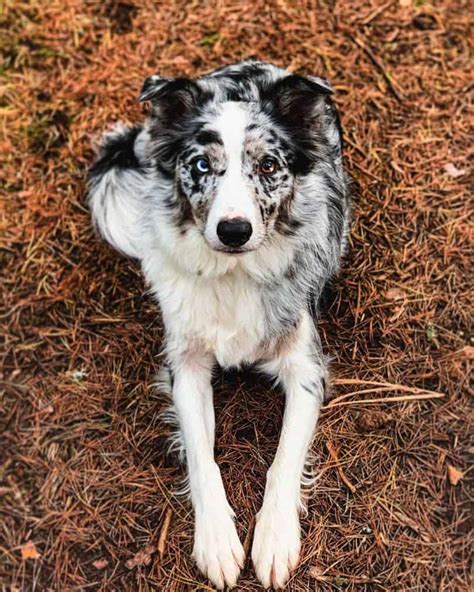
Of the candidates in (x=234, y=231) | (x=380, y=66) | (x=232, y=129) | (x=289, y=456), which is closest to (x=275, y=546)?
(x=289, y=456)

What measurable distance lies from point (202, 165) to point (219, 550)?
194cm

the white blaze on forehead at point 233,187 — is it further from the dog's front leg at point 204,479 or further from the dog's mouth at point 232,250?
the dog's front leg at point 204,479

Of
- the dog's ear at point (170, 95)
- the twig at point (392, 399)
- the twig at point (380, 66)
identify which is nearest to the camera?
the dog's ear at point (170, 95)

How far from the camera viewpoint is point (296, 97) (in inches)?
138

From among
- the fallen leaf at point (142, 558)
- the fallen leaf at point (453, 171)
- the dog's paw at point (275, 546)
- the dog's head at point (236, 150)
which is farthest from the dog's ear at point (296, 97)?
the fallen leaf at point (142, 558)

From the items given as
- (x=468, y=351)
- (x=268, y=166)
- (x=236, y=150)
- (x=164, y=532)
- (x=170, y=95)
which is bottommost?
(x=164, y=532)

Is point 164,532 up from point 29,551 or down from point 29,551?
up

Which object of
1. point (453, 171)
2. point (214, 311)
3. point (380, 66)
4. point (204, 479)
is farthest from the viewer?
point (380, 66)

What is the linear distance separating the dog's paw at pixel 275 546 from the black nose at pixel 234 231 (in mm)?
1403

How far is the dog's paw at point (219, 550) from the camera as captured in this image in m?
3.57

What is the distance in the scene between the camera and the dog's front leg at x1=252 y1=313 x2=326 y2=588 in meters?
3.56

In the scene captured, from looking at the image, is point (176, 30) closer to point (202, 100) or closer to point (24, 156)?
point (24, 156)

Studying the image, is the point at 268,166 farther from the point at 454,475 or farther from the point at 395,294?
the point at 454,475

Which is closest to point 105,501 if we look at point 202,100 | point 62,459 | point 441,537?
point 62,459
